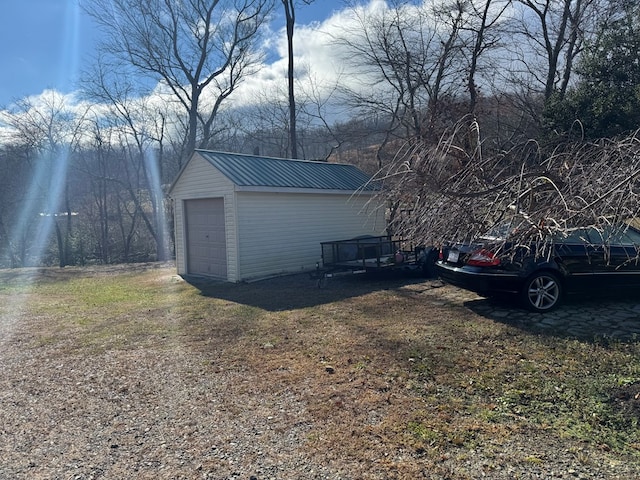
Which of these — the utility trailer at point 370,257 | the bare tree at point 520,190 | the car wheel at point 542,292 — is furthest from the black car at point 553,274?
the utility trailer at point 370,257

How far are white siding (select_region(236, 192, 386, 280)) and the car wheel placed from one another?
5930mm

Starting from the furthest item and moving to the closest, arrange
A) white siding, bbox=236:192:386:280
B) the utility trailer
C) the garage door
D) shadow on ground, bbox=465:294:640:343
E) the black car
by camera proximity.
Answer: the garage door, white siding, bbox=236:192:386:280, the utility trailer, the black car, shadow on ground, bbox=465:294:640:343

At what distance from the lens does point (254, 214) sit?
11273 millimetres

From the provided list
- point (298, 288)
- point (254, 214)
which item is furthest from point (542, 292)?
point (254, 214)

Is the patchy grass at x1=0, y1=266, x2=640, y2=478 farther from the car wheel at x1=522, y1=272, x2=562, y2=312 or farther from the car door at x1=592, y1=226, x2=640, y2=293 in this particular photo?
the car door at x1=592, y1=226, x2=640, y2=293

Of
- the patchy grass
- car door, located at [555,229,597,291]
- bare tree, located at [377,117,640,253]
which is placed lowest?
the patchy grass

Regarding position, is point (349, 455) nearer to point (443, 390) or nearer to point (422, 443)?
point (422, 443)

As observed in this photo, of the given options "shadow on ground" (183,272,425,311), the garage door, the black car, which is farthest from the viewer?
the garage door

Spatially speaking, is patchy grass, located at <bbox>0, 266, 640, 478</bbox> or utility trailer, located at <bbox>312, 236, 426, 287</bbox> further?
utility trailer, located at <bbox>312, 236, 426, 287</bbox>

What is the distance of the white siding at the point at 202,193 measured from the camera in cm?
1104

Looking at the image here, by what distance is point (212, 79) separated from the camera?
25.8 meters

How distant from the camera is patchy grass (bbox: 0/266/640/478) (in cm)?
309

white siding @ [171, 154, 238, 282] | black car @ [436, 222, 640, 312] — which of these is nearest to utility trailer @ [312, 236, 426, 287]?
white siding @ [171, 154, 238, 282]

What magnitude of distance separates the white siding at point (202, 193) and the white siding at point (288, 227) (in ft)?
0.71
